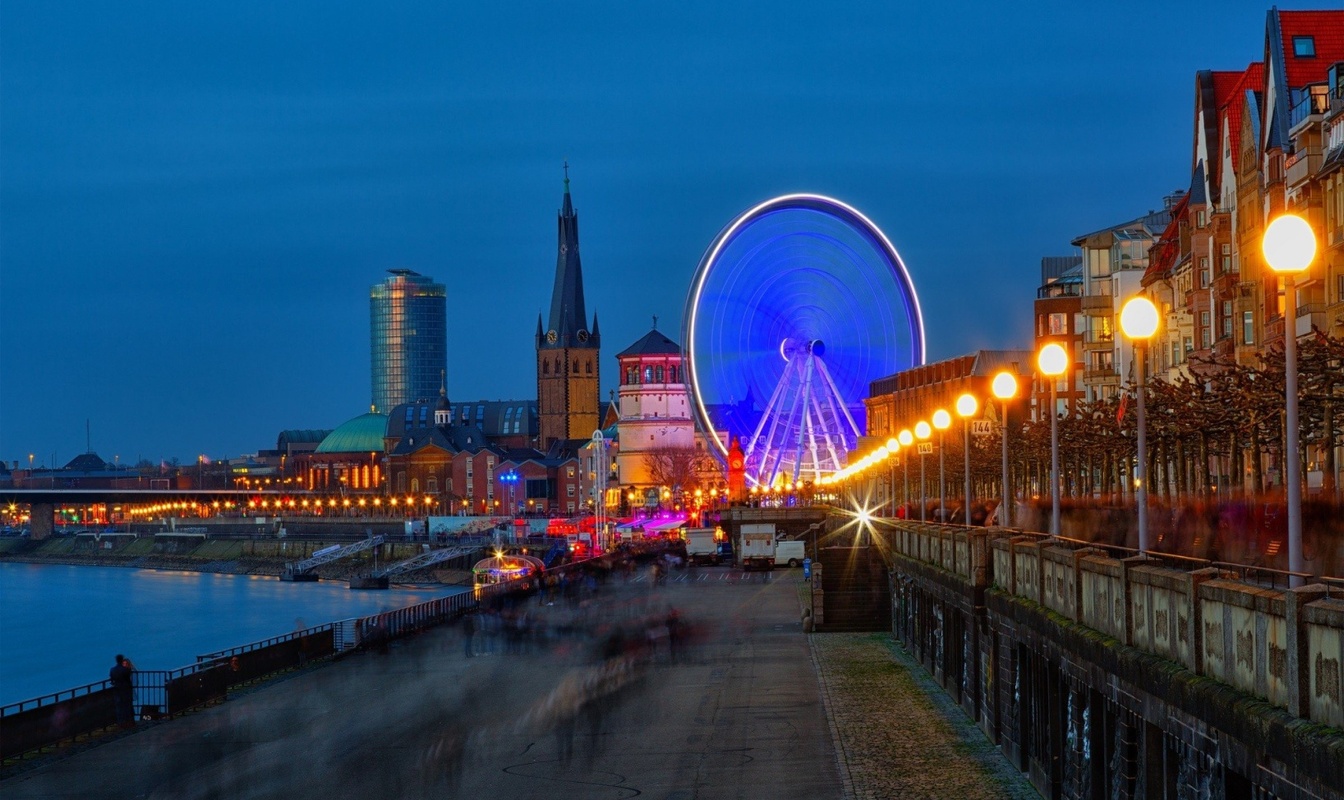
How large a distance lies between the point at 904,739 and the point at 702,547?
10166cm

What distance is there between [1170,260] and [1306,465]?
27.3 metres

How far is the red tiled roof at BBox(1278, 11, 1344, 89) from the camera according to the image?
173ft

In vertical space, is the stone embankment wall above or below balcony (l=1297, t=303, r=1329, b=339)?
below

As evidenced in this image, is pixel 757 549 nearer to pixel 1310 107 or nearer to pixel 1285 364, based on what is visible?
pixel 1310 107

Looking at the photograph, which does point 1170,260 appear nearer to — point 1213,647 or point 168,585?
point 1213,647

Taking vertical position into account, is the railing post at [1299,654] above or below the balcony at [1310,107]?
below

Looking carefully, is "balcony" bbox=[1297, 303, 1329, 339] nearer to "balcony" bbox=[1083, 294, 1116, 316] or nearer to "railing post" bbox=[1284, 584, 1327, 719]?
"railing post" bbox=[1284, 584, 1327, 719]

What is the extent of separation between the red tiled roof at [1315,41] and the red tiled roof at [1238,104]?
12.0ft

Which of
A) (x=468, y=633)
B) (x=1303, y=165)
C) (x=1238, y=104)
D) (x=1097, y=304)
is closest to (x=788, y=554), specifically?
(x=1097, y=304)

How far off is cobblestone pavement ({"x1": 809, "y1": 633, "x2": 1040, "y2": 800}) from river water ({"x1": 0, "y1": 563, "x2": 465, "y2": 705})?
45.0m

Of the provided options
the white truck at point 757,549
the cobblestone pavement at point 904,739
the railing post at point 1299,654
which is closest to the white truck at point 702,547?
the white truck at point 757,549

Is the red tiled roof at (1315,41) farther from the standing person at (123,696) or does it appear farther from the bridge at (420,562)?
the bridge at (420,562)

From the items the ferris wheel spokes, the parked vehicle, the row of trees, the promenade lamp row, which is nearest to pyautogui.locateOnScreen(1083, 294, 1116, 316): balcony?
the ferris wheel spokes

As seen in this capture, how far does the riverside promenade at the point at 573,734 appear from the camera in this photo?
111 ft
